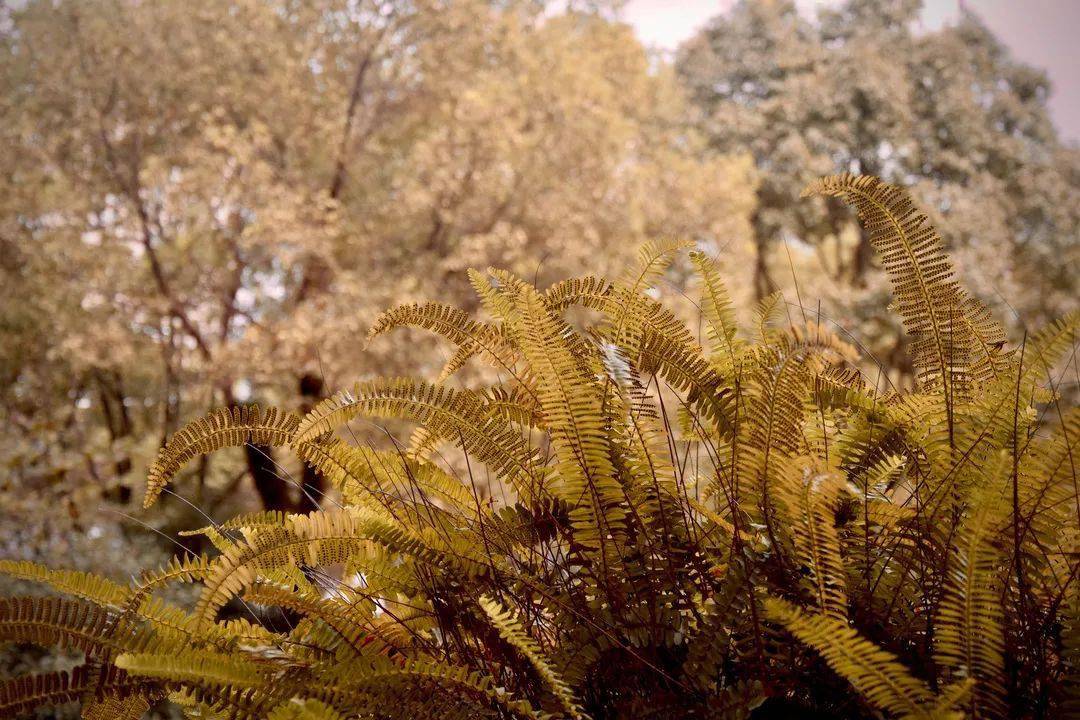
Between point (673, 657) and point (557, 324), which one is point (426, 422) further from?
point (673, 657)

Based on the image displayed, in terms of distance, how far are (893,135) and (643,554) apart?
1951cm

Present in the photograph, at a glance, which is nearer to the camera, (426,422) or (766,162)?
(426,422)

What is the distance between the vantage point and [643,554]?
81cm

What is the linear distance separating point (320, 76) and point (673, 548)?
40.4 feet

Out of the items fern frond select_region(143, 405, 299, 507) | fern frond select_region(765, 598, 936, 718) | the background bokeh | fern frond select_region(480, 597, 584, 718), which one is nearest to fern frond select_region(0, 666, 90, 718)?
fern frond select_region(143, 405, 299, 507)

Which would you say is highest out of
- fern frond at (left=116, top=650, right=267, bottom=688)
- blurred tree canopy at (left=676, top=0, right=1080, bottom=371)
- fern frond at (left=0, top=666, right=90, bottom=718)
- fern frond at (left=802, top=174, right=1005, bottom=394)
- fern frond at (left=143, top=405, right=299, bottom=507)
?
blurred tree canopy at (left=676, top=0, right=1080, bottom=371)

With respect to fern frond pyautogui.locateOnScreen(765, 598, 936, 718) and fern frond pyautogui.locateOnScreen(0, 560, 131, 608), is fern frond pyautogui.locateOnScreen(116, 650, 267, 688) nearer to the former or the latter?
fern frond pyautogui.locateOnScreen(0, 560, 131, 608)

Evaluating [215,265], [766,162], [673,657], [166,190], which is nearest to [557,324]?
[673,657]

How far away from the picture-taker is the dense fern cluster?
2.32 ft

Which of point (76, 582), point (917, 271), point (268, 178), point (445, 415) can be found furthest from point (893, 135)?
point (76, 582)

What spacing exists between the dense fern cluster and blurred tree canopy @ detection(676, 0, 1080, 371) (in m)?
16.8

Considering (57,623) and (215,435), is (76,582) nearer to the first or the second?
(57,623)

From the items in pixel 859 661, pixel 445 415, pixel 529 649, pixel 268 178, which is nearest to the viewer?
pixel 859 661

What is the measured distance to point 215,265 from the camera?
→ 13.6m
